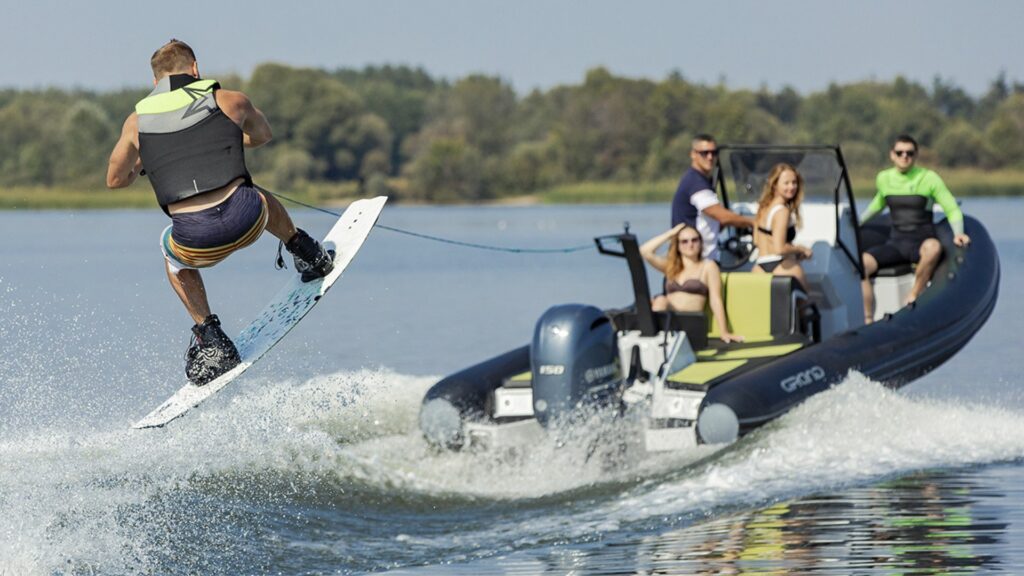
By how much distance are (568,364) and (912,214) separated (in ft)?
14.3

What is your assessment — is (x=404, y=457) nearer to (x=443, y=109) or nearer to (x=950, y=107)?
(x=443, y=109)

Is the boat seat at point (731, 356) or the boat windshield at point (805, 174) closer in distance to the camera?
the boat seat at point (731, 356)

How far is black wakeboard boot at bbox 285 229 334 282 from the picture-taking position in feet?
28.0

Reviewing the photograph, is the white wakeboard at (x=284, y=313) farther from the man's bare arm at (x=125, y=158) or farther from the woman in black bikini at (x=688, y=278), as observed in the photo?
the woman in black bikini at (x=688, y=278)

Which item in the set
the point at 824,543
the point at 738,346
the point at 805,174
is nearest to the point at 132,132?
the point at 824,543

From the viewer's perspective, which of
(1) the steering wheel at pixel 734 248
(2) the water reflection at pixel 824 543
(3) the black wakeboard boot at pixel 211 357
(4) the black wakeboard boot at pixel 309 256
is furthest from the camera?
(1) the steering wheel at pixel 734 248

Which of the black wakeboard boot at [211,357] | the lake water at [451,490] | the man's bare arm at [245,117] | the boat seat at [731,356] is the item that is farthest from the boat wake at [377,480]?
the man's bare arm at [245,117]

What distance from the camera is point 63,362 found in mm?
16094

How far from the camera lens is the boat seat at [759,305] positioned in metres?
11.2

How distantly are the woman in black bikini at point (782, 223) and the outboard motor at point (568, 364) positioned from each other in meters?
1.87

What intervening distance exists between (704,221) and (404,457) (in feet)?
9.78

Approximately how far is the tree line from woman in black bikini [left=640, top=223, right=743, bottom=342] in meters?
56.3

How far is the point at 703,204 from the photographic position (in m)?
11.8

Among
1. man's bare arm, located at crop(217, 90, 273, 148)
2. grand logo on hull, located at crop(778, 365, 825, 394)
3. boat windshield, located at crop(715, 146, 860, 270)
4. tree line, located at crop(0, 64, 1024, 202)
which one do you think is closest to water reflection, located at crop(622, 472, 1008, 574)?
grand logo on hull, located at crop(778, 365, 825, 394)
